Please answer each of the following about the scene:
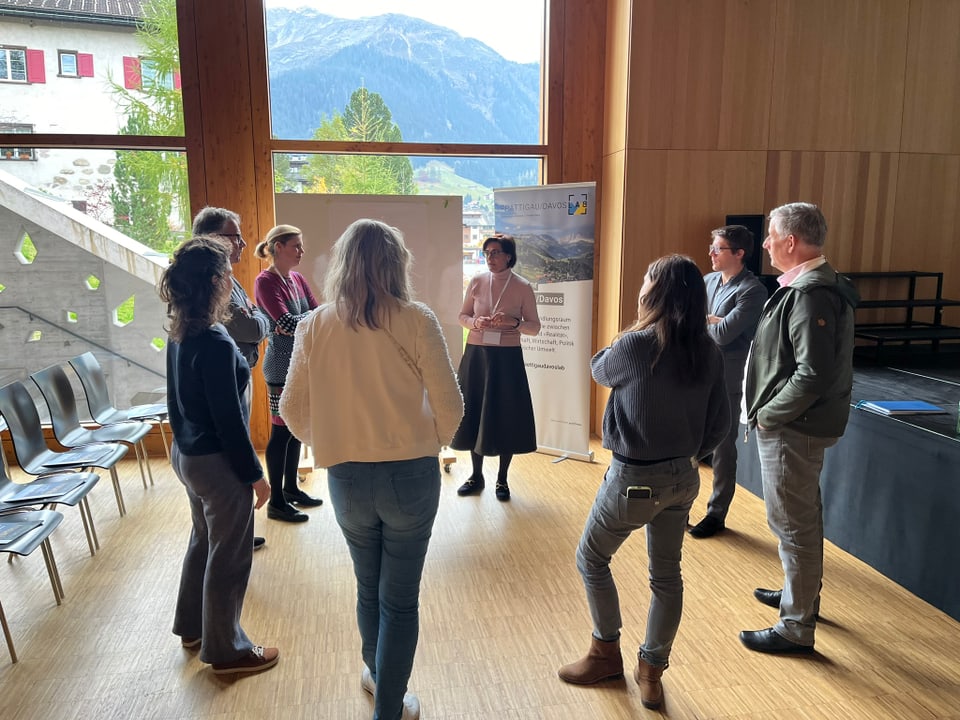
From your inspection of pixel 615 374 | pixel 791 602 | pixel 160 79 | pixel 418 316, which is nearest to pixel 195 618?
pixel 418 316

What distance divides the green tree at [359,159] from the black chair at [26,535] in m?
3.19

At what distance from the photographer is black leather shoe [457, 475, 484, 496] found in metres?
4.44

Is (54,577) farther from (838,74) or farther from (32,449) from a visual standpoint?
(838,74)

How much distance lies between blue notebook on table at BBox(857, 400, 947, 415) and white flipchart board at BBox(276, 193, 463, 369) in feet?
8.73

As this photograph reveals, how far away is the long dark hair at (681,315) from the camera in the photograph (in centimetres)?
200

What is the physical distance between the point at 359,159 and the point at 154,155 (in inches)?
59.9

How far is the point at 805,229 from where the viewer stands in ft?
8.35

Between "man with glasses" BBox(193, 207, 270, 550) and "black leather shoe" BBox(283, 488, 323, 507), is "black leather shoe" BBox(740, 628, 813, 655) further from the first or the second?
"black leather shoe" BBox(283, 488, 323, 507)

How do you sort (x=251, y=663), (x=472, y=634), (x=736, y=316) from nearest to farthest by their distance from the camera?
1. (x=251, y=663)
2. (x=472, y=634)
3. (x=736, y=316)

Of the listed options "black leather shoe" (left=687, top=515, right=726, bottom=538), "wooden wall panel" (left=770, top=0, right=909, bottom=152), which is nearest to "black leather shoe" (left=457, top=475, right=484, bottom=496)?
"black leather shoe" (left=687, top=515, right=726, bottom=538)

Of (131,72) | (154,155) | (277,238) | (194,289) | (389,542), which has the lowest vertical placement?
(389,542)

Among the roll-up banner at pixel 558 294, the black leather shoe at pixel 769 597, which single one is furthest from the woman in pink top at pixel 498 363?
the black leather shoe at pixel 769 597

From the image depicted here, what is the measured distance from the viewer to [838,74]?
501cm

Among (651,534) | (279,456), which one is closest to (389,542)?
(651,534)
